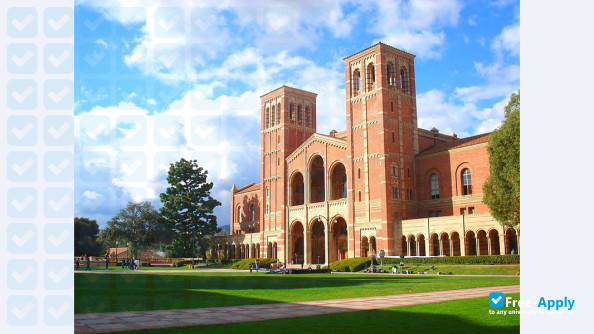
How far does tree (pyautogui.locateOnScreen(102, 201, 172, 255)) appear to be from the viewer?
7531 cm

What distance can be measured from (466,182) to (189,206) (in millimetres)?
40447

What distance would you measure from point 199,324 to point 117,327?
172 centimetres

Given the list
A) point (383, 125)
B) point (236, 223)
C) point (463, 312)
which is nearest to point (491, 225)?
point (383, 125)

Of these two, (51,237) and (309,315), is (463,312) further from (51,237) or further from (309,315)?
(51,237)

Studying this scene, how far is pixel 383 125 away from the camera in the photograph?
182ft

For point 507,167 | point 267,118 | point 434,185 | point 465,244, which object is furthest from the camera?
point 267,118

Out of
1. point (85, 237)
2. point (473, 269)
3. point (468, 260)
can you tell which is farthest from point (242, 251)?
point (473, 269)

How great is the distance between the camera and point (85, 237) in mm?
87125

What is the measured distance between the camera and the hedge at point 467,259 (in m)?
40.0

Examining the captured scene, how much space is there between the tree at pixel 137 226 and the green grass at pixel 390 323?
65.7 meters

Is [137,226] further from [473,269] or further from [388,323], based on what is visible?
[388,323]

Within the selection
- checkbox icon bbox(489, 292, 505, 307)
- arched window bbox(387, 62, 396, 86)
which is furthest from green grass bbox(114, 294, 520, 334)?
arched window bbox(387, 62, 396, 86)

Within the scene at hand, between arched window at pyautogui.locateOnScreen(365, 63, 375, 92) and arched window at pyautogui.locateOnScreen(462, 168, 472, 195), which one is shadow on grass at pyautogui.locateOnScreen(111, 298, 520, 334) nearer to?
arched window at pyautogui.locateOnScreen(462, 168, 472, 195)

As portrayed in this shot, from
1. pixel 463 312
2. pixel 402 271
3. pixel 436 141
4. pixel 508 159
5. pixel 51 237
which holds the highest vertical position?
pixel 436 141
